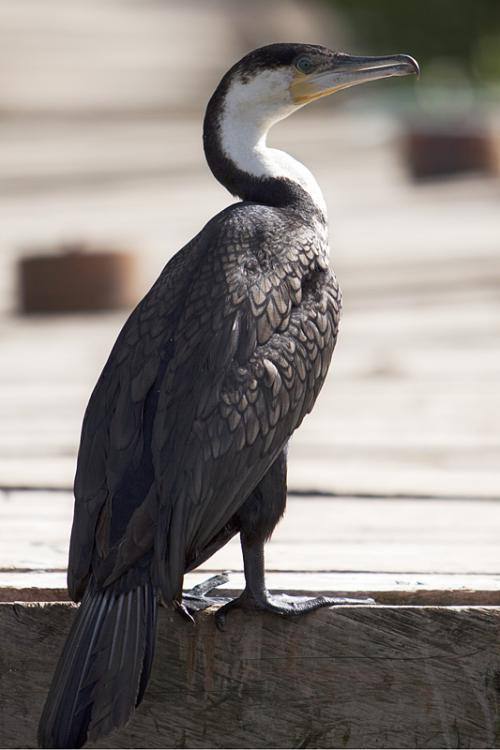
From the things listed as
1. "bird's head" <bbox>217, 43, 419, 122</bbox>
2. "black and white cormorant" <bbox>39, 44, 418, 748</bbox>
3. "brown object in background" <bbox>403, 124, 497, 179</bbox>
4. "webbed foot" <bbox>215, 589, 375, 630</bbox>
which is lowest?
"webbed foot" <bbox>215, 589, 375, 630</bbox>

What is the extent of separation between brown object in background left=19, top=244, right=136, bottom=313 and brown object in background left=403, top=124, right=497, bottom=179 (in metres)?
4.40

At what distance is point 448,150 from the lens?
37.1 feet

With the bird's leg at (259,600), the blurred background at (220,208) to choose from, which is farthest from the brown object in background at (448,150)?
the bird's leg at (259,600)

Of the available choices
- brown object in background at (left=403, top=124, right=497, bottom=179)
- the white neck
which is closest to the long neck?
the white neck

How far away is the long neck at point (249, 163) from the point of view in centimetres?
343

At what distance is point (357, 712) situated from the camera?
123 inches

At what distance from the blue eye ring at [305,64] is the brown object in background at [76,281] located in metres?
3.37

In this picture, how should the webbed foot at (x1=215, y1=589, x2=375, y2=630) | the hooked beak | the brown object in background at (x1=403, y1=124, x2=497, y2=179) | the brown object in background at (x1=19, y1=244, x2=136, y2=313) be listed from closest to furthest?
the webbed foot at (x1=215, y1=589, x2=375, y2=630)
the hooked beak
the brown object in background at (x1=19, y1=244, x2=136, y2=313)
the brown object in background at (x1=403, y1=124, x2=497, y2=179)

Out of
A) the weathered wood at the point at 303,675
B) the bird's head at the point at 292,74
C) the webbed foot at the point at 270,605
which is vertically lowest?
the weathered wood at the point at 303,675

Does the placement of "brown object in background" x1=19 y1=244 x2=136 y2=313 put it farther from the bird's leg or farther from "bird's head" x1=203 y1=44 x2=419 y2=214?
the bird's leg

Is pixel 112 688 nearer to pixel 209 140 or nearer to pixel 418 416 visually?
pixel 209 140

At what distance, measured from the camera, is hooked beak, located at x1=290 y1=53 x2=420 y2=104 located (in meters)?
3.68

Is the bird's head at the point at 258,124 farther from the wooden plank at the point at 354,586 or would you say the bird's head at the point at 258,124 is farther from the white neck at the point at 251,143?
the wooden plank at the point at 354,586

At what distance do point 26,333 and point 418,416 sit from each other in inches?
86.8
